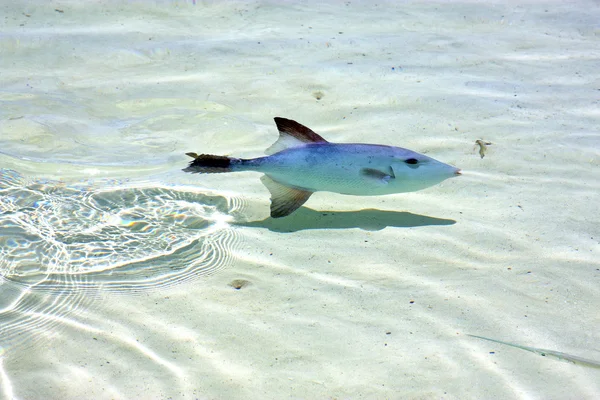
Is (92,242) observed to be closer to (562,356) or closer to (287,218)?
(287,218)

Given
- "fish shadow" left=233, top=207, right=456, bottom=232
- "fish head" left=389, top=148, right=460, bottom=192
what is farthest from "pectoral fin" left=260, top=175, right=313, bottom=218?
"fish head" left=389, top=148, right=460, bottom=192

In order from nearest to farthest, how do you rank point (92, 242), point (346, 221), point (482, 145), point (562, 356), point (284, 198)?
point (562, 356) → point (92, 242) → point (284, 198) → point (346, 221) → point (482, 145)

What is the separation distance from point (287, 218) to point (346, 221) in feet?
1.22

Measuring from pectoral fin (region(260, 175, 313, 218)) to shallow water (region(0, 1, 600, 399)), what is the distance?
0.17 meters

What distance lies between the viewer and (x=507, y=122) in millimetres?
4852

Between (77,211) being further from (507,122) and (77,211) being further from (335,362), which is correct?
(507,122)

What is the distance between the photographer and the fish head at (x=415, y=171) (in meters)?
3.35

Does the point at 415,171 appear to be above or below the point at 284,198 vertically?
above

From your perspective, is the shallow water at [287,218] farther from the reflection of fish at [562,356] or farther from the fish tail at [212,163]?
the fish tail at [212,163]

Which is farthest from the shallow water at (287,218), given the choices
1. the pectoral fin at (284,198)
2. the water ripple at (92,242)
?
the pectoral fin at (284,198)

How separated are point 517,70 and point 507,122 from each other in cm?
118

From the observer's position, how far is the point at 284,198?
3443mm

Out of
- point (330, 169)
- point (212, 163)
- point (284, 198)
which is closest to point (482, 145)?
point (330, 169)

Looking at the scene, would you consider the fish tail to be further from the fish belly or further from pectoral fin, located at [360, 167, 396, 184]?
pectoral fin, located at [360, 167, 396, 184]
